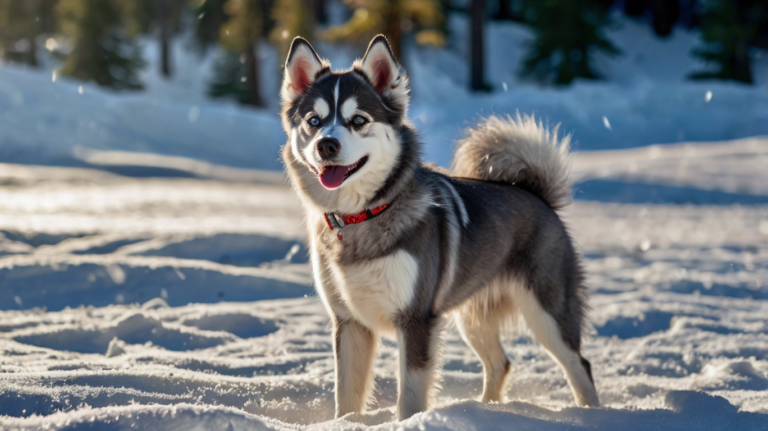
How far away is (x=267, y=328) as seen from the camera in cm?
441

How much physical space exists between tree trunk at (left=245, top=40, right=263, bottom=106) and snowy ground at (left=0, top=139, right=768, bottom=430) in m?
13.8

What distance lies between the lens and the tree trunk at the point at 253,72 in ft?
72.3

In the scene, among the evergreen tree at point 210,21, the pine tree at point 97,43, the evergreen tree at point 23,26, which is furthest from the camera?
the evergreen tree at point 210,21

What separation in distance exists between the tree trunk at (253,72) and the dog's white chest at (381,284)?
2047 centimetres

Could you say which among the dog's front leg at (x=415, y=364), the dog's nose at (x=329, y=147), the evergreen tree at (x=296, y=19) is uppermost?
the evergreen tree at (x=296, y=19)

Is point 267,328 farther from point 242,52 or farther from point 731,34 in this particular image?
point 731,34

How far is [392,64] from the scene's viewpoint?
3037 millimetres

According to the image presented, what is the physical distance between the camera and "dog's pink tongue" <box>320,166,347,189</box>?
8.89ft

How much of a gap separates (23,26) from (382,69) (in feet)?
90.7

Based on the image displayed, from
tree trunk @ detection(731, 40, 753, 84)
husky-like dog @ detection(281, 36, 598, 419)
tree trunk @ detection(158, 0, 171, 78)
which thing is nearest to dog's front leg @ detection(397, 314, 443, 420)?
husky-like dog @ detection(281, 36, 598, 419)

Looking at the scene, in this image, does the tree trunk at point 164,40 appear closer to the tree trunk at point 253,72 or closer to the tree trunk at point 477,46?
the tree trunk at point 253,72

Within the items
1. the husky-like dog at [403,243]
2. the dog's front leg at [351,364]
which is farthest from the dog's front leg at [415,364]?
the dog's front leg at [351,364]

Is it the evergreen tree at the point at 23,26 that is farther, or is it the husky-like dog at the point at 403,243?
the evergreen tree at the point at 23,26

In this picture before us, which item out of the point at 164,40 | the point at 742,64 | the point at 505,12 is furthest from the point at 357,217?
the point at 505,12
